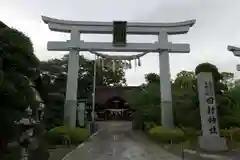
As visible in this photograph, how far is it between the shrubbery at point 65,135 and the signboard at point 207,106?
8.75 meters

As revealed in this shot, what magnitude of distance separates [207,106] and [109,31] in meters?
10.8

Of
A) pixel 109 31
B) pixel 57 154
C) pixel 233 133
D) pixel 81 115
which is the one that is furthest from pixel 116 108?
pixel 57 154

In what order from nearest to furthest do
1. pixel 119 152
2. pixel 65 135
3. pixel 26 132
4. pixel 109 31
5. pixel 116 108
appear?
pixel 26 132
pixel 119 152
pixel 65 135
pixel 109 31
pixel 116 108

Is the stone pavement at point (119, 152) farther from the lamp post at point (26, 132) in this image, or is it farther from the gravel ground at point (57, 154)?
the lamp post at point (26, 132)

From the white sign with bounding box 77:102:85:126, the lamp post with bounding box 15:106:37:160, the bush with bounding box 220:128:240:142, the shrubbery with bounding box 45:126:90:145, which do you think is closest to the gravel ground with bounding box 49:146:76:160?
the shrubbery with bounding box 45:126:90:145

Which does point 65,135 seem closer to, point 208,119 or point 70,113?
point 70,113

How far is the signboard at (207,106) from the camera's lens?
15.7 m

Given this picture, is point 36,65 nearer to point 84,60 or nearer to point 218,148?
point 218,148

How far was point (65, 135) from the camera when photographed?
1931 centimetres

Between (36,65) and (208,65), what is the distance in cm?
1405

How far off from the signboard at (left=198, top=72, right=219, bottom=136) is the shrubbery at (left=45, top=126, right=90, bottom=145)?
28.7ft

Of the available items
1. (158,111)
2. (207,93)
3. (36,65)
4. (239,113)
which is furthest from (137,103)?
(36,65)

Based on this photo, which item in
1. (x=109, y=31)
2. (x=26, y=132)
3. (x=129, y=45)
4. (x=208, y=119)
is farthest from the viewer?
(x=109, y=31)

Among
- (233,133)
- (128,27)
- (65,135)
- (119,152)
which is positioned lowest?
(119,152)
